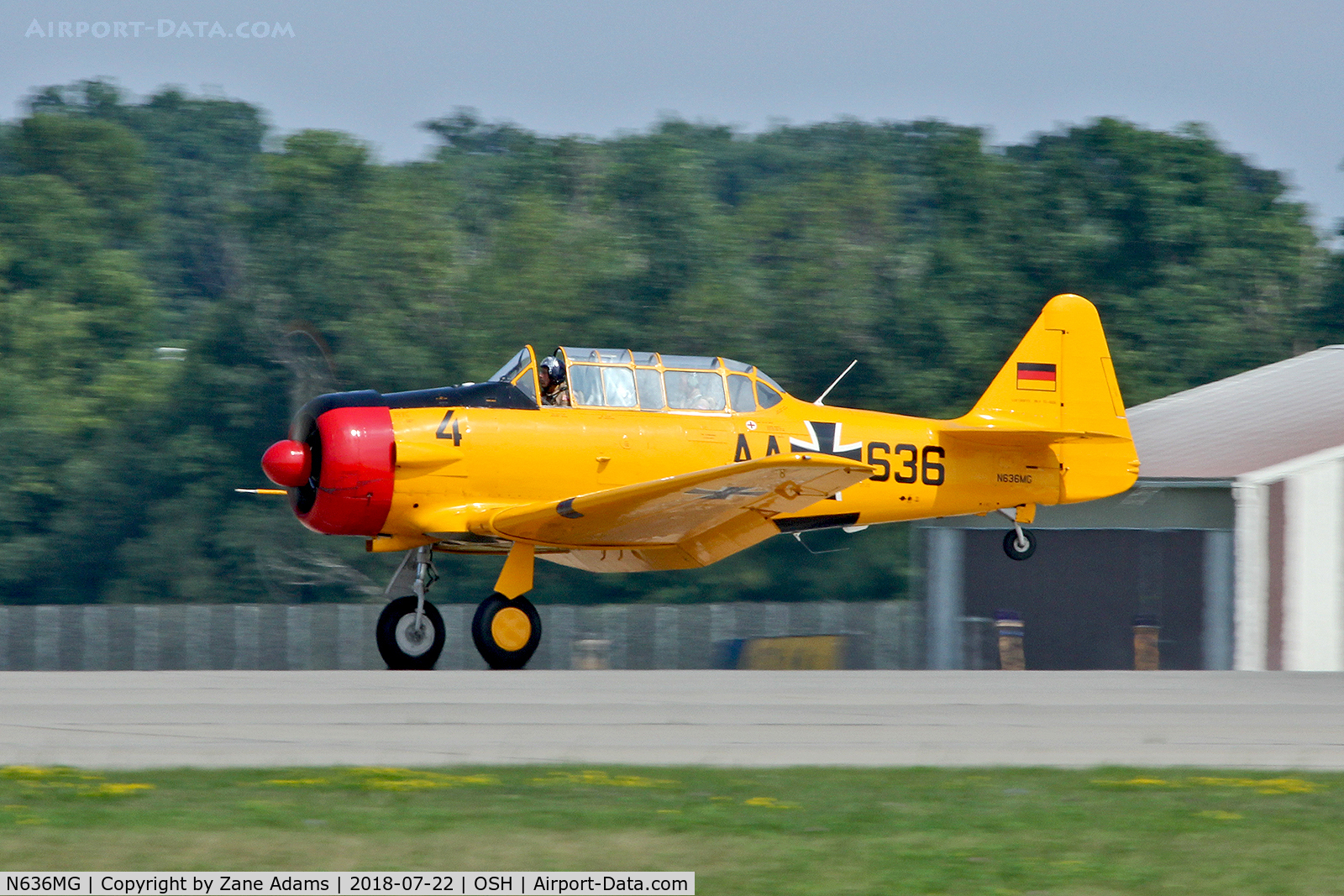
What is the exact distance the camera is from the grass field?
5.50 m

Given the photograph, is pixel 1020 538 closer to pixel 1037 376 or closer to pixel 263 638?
pixel 1037 376

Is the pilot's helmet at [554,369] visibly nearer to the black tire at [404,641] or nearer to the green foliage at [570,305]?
the black tire at [404,641]

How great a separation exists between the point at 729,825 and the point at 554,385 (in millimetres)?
7705

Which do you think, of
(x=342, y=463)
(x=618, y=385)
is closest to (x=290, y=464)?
(x=342, y=463)

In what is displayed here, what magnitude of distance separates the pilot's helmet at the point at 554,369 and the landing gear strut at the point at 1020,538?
15.3 feet

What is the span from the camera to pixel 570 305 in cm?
3825

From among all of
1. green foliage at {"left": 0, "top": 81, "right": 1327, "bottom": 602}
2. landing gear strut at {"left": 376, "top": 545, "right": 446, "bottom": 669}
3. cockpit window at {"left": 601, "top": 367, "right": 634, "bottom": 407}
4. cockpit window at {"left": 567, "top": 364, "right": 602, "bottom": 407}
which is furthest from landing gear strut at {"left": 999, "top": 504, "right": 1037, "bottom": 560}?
green foliage at {"left": 0, "top": 81, "right": 1327, "bottom": 602}

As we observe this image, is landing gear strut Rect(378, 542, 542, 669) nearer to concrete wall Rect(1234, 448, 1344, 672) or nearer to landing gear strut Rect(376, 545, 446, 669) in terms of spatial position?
landing gear strut Rect(376, 545, 446, 669)

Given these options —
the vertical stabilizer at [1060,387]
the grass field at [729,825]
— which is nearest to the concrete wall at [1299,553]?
the vertical stabilizer at [1060,387]

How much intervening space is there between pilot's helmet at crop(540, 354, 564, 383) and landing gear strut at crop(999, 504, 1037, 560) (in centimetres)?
466

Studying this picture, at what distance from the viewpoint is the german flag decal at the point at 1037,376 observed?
1540cm

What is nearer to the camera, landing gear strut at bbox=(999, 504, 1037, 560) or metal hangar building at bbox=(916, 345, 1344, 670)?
landing gear strut at bbox=(999, 504, 1037, 560)

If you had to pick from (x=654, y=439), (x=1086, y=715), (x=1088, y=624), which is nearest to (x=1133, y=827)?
(x=1086, y=715)

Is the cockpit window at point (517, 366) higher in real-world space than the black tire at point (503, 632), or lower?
higher
